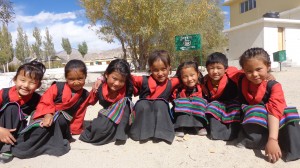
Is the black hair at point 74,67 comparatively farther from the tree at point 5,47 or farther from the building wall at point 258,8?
the tree at point 5,47

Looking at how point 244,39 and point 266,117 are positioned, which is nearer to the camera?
point 266,117

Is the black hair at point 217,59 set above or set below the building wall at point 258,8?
below

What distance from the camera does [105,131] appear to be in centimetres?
316

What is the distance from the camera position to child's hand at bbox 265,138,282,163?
2554mm

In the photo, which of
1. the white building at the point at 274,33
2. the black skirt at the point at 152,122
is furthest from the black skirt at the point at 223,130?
the white building at the point at 274,33

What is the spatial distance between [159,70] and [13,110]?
168 cm

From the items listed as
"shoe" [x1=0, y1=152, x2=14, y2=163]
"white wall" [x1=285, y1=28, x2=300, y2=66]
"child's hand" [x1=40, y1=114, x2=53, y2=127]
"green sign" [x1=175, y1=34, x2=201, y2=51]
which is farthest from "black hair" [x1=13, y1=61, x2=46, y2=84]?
"white wall" [x1=285, y1=28, x2=300, y2=66]

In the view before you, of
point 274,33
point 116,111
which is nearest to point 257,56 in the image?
point 116,111

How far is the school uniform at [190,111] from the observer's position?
3244 millimetres

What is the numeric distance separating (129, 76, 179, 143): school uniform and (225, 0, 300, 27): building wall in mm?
18429

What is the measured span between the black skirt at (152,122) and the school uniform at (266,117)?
2.78 feet

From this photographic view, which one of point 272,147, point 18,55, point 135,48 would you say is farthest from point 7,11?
point 18,55

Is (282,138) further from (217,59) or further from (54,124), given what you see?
(54,124)

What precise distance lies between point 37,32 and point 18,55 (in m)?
7.06
